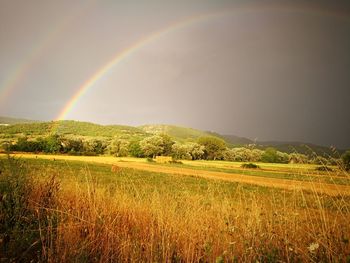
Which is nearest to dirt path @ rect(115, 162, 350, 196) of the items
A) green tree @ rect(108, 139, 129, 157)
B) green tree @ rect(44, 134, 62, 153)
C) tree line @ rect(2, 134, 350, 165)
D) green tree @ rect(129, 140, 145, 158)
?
tree line @ rect(2, 134, 350, 165)

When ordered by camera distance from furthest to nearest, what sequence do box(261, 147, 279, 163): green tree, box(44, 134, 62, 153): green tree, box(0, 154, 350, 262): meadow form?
1. box(261, 147, 279, 163): green tree
2. box(44, 134, 62, 153): green tree
3. box(0, 154, 350, 262): meadow

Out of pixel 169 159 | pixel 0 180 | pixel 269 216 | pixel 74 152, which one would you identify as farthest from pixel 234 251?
pixel 74 152

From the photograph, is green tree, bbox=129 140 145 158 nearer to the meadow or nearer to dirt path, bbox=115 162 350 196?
dirt path, bbox=115 162 350 196

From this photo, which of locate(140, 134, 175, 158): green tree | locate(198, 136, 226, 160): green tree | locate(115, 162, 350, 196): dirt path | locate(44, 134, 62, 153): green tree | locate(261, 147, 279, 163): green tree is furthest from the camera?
locate(198, 136, 226, 160): green tree

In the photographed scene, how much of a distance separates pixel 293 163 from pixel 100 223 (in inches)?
176

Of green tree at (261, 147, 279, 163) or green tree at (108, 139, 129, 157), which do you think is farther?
green tree at (108, 139, 129, 157)

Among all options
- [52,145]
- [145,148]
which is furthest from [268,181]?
[145,148]

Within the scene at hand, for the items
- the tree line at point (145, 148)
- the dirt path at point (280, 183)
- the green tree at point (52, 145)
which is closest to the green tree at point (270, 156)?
the tree line at point (145, 148)

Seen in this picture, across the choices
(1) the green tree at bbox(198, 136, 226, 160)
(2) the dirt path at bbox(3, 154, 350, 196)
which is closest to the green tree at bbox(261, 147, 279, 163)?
(1) the green tree at bbox(198, 136, 226, 160)

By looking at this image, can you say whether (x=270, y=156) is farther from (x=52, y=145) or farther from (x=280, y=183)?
(x=52, y=145)

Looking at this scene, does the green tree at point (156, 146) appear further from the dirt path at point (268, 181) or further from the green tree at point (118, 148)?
the dirt path at point (268, 181)

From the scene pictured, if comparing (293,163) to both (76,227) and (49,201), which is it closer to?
(76,227)

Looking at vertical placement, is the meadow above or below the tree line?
above

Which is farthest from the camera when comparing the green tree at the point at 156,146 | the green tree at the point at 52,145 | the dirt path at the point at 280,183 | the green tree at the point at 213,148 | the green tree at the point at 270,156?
the green tree at the point at 213,148
